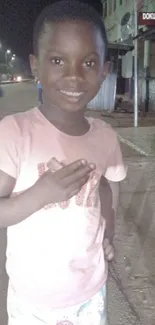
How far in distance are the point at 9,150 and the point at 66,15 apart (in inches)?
17.7

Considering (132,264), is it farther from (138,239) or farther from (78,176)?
(78,176)

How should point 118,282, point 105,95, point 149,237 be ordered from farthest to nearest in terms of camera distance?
point 105,95 → point 149,237 → point 118,282

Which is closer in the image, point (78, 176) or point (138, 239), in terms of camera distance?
point (78, 176)

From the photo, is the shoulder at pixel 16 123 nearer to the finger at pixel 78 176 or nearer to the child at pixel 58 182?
the child at pixel 58 182

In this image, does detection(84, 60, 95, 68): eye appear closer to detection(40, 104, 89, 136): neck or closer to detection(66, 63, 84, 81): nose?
detection(66, 63, 84, 81): nose

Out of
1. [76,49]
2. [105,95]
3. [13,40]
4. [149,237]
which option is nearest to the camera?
[76,49]

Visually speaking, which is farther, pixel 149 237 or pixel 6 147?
pixel 149 237

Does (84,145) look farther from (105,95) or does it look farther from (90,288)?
(105,95)

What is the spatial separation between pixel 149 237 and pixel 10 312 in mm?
2211

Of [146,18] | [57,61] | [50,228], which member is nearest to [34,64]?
[57,61]

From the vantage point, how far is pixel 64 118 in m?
1.37

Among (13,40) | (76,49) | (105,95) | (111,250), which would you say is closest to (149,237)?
(111,250)

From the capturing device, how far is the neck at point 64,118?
1363 millimetres

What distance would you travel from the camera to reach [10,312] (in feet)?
4.73
